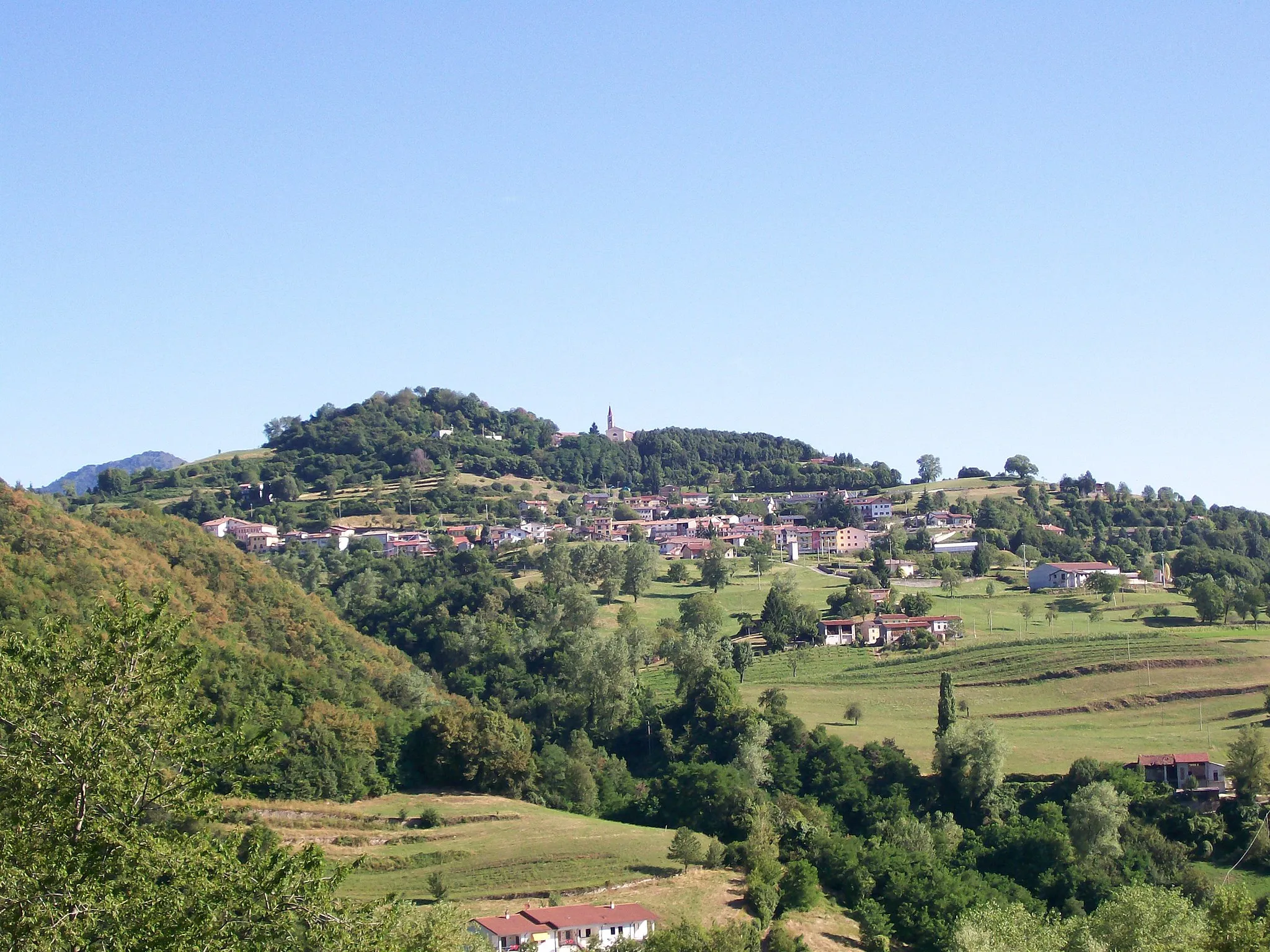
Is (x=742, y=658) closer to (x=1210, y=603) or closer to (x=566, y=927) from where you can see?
(x=1210, y=603)

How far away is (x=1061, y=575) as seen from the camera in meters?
84.9

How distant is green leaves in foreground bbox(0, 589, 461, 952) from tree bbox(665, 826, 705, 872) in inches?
1148

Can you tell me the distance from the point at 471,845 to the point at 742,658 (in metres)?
24.3

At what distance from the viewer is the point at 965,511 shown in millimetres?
115812

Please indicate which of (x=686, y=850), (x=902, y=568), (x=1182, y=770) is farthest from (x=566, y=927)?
(x=902, y=568)

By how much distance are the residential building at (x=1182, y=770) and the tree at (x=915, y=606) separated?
89.3 feet

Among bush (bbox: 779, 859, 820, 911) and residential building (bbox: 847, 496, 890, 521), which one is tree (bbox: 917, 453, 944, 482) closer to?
residential building (bbox: 847, 496, 890, 521)

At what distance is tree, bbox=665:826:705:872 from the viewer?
39000 mm

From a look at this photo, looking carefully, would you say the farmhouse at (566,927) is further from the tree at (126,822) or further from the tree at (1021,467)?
the tree at (1021,467)

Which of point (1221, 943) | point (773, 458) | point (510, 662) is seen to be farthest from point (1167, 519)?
point (1221, 943)

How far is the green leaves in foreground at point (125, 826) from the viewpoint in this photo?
959cm

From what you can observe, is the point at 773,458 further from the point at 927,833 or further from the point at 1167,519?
the point at 927,833

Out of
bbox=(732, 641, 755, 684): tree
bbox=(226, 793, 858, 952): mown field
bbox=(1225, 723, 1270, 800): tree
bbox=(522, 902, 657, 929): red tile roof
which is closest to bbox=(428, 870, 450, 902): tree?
bbox=(226, 793, 858, 952): mown field

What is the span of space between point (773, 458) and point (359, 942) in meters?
150
